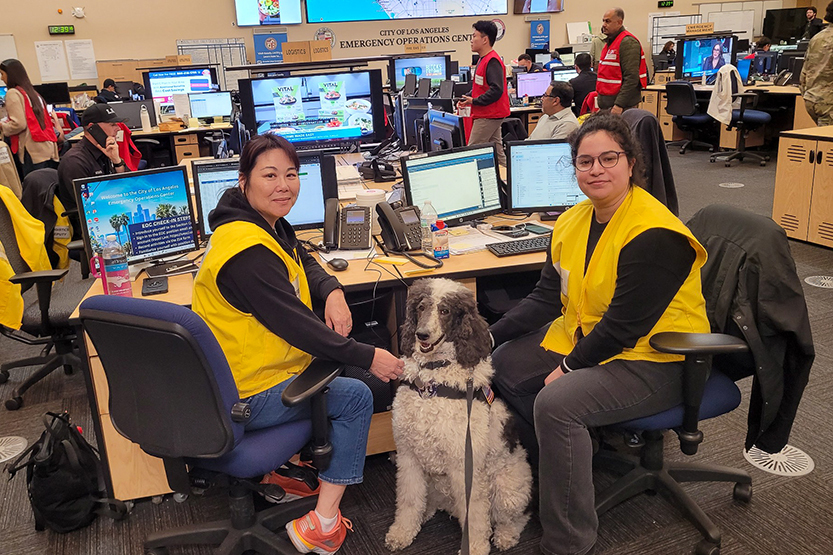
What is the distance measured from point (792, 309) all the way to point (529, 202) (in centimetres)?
139

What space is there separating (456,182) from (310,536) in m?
1.55

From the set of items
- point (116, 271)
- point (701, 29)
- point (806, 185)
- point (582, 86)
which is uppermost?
point (701, 29)

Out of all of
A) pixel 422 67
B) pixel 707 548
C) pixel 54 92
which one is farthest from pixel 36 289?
pixel 54 92

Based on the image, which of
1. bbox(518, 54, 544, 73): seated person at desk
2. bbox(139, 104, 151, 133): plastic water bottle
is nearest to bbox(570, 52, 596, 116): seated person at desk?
bbox(518, 54, 544, 73): seated person at desk

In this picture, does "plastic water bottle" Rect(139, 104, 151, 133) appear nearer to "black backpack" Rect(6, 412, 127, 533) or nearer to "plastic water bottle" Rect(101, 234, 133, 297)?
"plastic water bottle" Rect(101, 234, 133, 297)

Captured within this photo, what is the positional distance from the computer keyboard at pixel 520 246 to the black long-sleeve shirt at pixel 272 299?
0.82 metres

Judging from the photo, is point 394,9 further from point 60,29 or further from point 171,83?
point 60,29

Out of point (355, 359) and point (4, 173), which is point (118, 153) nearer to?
point (4, 173)

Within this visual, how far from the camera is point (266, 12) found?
33.5 ft

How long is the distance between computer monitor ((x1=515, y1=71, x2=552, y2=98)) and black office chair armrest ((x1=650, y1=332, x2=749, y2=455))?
669 cm

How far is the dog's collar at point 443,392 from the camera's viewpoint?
180 centimetres

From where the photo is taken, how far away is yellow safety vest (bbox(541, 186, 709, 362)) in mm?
1685

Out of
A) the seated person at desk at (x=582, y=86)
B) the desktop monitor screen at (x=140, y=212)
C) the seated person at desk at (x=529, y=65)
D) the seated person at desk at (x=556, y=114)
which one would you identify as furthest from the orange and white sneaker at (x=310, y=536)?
the seated person at desk at (x=529, y=65)

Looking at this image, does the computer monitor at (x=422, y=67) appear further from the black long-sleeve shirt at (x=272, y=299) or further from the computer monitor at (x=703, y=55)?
the black long-sleeve shirt at (x=272, y=299)
